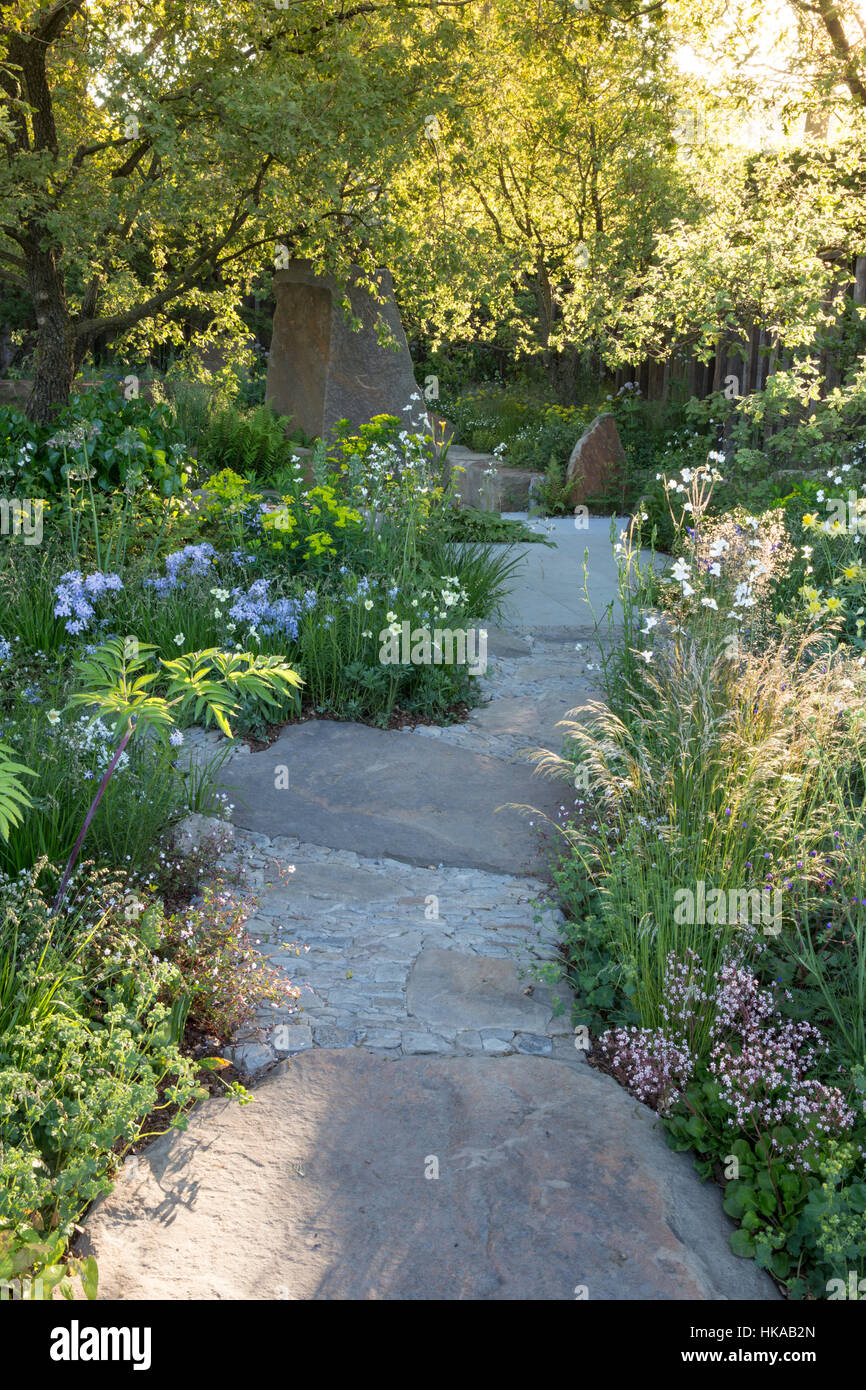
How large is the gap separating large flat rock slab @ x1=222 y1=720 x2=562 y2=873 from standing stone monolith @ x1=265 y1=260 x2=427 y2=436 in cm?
570

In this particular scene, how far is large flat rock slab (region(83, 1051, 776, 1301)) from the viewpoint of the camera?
6.51 ft

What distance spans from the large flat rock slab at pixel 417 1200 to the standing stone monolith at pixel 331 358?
26.0 ft

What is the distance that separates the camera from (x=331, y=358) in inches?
380

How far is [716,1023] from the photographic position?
261cm

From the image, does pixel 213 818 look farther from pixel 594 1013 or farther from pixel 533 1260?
pixel 533 1260

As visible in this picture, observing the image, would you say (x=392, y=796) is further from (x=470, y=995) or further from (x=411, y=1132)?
(x=411, y=1132)

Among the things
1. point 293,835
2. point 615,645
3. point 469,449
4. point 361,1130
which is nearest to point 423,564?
point 615,645

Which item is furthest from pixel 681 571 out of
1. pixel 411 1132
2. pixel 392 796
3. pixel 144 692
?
pixel 411 1132

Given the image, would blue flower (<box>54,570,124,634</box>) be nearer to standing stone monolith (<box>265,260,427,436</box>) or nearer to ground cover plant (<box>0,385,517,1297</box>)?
ground cover plant (<box>0,385,517,1297</box>)

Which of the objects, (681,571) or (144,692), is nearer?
(144,692)

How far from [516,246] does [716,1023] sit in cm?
1270

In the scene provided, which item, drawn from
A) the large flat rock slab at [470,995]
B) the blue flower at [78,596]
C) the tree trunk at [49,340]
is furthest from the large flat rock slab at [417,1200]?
the tree trunk at [49,340]

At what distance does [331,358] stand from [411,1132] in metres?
8.41

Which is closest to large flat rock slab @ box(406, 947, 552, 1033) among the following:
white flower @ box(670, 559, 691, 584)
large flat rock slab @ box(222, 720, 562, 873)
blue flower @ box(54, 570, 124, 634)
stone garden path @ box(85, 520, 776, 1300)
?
stone garden path @ box(85, 520, 776, 1300)
